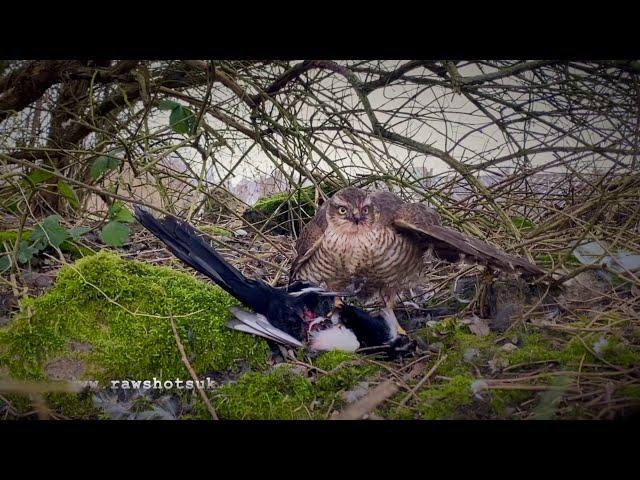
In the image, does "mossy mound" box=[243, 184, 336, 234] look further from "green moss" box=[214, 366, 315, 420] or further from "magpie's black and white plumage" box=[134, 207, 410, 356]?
"green moss" box=[214, 366, 315, 420]

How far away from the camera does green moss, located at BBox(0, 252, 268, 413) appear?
1.51m

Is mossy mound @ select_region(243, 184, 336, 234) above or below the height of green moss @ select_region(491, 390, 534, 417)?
above

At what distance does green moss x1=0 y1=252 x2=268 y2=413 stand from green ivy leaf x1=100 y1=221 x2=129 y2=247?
14 cm

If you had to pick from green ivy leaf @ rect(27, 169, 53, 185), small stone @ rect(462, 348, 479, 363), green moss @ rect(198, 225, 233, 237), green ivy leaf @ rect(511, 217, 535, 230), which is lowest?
small stone @ rect(462, 348, 479, 363)

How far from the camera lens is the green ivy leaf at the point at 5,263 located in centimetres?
173

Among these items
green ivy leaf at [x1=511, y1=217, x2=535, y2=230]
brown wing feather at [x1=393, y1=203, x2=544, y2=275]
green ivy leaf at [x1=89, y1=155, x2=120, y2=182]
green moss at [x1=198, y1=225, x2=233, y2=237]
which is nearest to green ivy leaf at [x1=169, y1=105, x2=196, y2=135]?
green ivy leaf at [x1=89, y1=155, x2=120, y2=182]

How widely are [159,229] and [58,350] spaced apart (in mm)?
418

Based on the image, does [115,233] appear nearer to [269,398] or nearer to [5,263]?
[5,263]

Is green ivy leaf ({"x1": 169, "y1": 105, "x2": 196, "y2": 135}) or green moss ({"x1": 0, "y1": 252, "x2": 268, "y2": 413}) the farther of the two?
green ivy leaf ({"x1": 169, "y1": 105, "x2": 196, "y2": 135})

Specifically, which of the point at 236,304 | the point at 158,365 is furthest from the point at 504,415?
the point at 158,365

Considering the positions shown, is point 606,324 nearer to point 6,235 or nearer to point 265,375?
point 265,375

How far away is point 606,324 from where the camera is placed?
161cm

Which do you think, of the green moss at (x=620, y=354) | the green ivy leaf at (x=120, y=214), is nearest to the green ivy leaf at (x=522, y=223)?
the green moss at (x=620, y=354)

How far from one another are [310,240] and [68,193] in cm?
83
